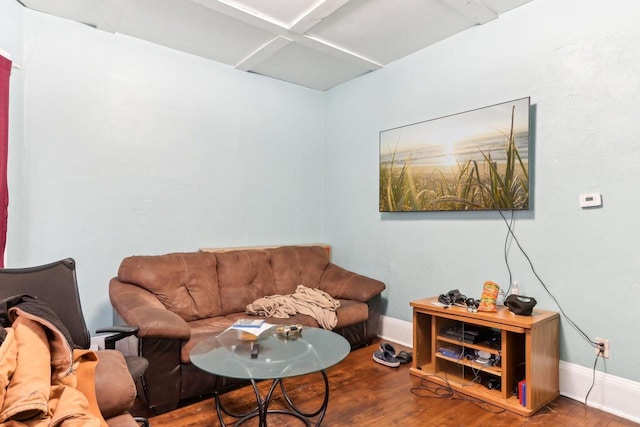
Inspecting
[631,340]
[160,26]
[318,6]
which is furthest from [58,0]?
[631,340]

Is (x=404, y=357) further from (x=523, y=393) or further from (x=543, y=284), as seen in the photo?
(x=543, y=284)

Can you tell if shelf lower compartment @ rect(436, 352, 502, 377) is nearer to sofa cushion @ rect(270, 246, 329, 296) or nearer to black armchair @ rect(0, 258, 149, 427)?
sofa cushion @ rect(270, 246, 329, 296)

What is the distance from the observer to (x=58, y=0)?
2549 mm

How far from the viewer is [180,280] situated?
2.89m

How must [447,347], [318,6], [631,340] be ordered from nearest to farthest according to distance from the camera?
[631,340] < [318,6] < [447,347]

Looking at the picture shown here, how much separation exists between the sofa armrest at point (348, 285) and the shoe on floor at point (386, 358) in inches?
18.1

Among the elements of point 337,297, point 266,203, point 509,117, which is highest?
point 509,117

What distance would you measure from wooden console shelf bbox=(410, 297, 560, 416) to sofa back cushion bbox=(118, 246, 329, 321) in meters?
1.25

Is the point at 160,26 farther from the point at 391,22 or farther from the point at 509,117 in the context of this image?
the point at 509,117

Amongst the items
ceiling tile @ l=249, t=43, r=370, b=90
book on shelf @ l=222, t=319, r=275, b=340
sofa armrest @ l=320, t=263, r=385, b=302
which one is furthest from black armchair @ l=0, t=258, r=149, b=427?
ceiling tile @ l=249, t=43, r=370, b=90

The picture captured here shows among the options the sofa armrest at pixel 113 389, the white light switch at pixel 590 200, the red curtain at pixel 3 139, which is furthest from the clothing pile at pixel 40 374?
the white light switch at pixel 590 200

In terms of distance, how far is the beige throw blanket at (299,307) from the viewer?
287 centimetres

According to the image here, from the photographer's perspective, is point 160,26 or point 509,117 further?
point 160,26

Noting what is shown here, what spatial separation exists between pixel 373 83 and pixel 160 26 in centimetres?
203
